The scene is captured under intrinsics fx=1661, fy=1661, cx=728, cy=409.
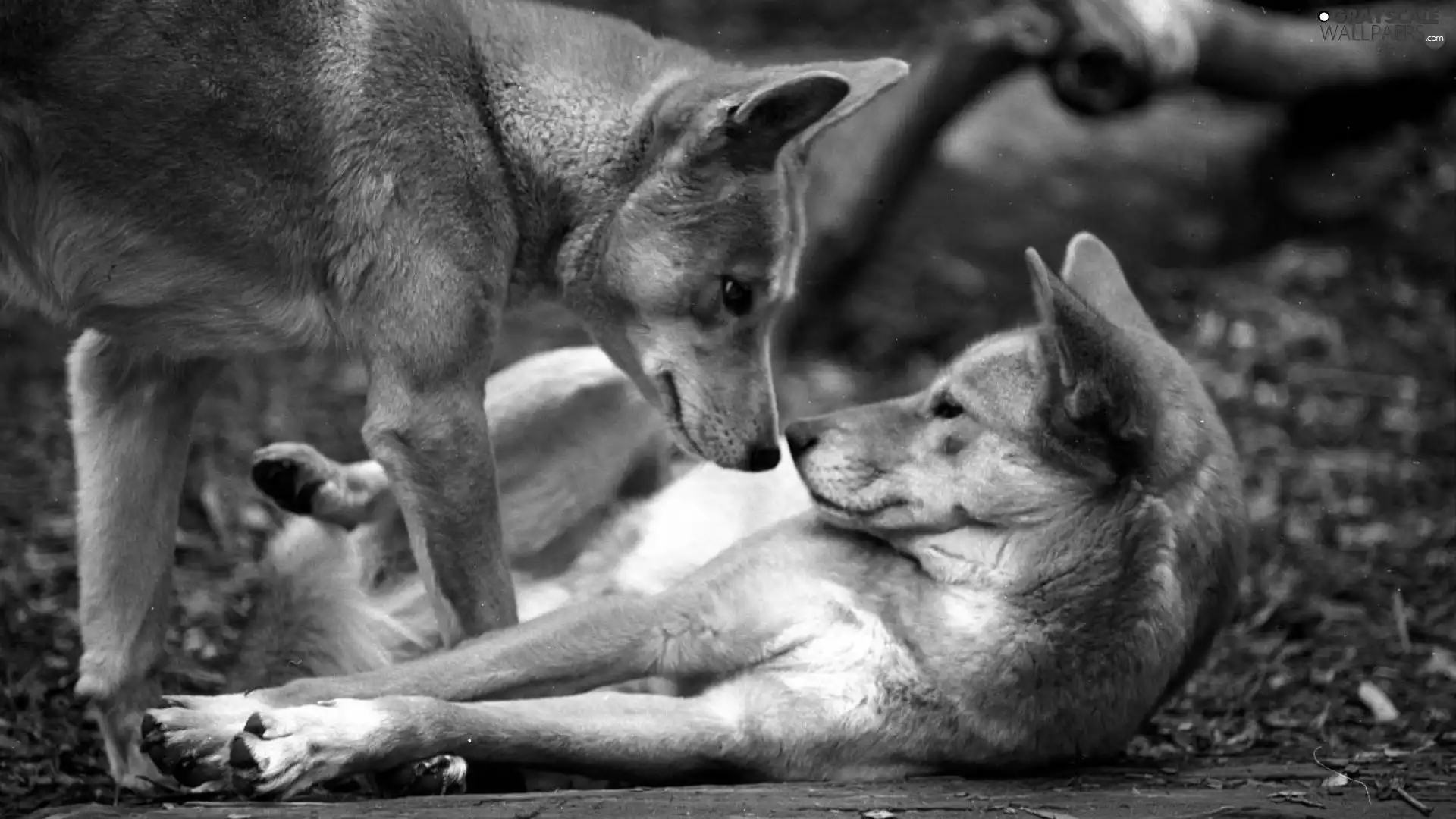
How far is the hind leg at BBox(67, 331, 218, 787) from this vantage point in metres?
4.39

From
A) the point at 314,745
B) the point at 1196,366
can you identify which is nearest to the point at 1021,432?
the point at 314,745

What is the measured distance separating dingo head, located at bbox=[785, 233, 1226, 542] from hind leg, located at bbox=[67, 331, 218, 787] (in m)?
1.71

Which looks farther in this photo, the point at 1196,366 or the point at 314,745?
the point at 1196,366

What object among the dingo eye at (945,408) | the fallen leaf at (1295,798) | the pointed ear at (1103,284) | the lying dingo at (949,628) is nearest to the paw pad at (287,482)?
the lying dingo at (949,628)

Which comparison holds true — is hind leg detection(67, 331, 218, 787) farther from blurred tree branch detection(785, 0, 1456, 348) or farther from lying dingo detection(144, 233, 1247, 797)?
blurred tree branch detection(785, 0, 1456, 348)

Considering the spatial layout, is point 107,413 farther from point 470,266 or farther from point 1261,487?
point 1261,487

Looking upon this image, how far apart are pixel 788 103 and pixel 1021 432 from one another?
3.56 ft

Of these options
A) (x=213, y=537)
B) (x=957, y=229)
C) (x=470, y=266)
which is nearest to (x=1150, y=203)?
(x=957, y=229)

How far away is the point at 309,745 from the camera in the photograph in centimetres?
348

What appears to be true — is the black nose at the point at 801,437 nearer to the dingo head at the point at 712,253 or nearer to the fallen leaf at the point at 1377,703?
the dingo head at the point at 712,253

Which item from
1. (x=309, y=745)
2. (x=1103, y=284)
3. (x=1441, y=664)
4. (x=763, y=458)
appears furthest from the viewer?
(x=1441, y=664)

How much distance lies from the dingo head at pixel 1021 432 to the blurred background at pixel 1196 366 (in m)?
0.99

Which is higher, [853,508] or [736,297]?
[736,297]

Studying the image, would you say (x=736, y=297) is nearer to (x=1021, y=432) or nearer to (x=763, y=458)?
(x=763, y=458)
